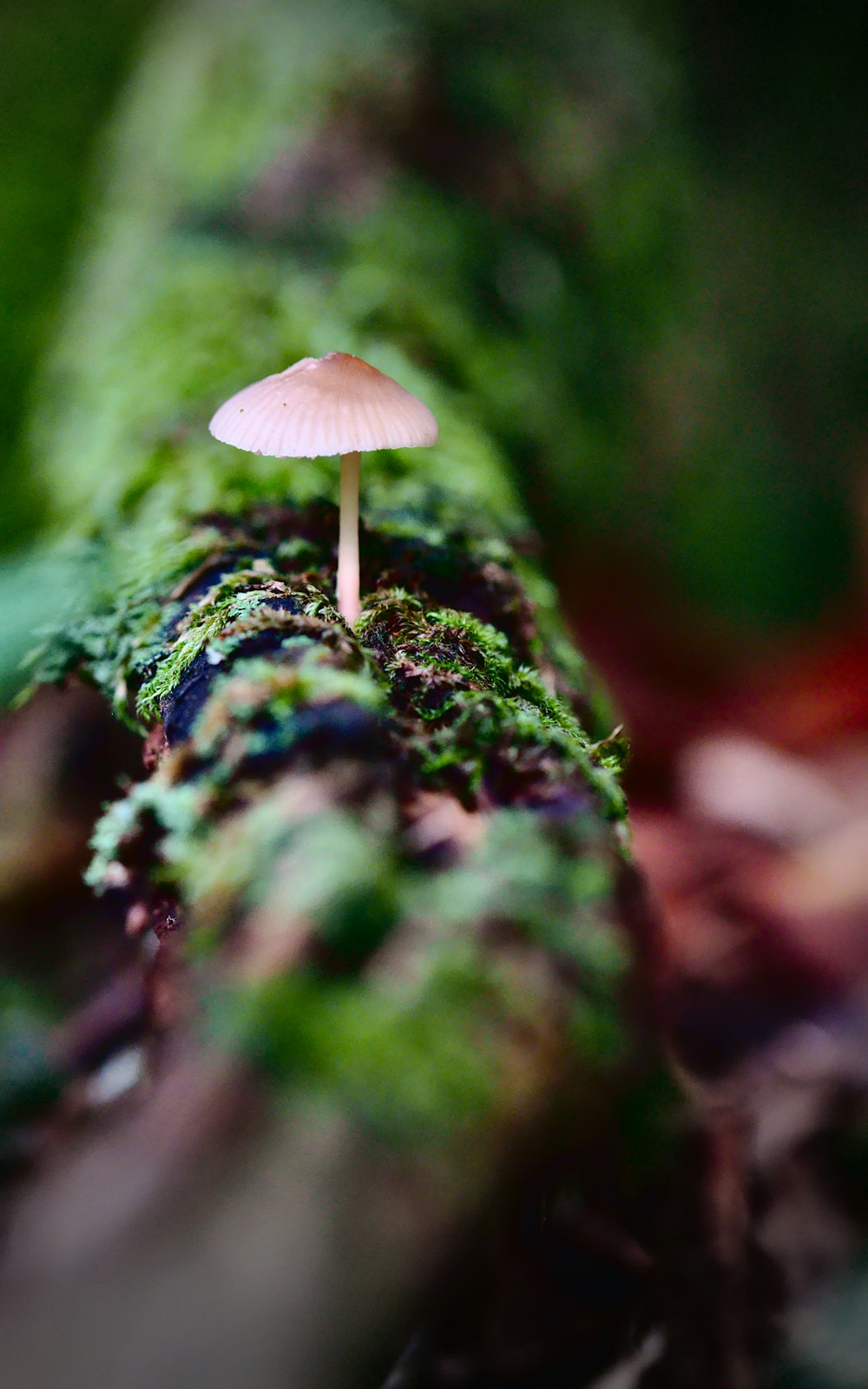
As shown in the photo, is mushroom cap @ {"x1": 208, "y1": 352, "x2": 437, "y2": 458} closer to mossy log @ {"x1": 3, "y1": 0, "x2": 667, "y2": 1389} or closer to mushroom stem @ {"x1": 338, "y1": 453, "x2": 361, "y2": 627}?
mushroom stem @ {"x1": 338, "y1": 453, "x2": 361, "y2": 627}

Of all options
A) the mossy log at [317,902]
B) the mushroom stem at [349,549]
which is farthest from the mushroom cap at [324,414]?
the mossy log at [317,902]

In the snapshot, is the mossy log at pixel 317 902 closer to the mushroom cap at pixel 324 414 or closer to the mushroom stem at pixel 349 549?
the mushroom stem at pixel 349 549

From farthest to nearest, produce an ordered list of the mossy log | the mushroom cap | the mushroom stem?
the mushroom stem, the mushroom cap, the mossy log

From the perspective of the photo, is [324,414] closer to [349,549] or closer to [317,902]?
[349,549]

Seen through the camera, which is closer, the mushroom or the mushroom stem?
the mushroom

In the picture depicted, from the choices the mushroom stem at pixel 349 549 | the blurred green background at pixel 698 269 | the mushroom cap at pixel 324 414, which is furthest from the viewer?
the blurred green background at pixel 698 269

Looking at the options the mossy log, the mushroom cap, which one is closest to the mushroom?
the mushroom cap

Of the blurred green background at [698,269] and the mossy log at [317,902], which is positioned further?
the blurred green background at [698,269]

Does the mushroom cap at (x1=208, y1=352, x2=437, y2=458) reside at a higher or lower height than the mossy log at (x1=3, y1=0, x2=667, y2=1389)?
higher

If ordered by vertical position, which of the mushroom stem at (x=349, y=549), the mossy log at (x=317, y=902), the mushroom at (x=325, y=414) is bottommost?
the mossy log at (x=317, y=902)
